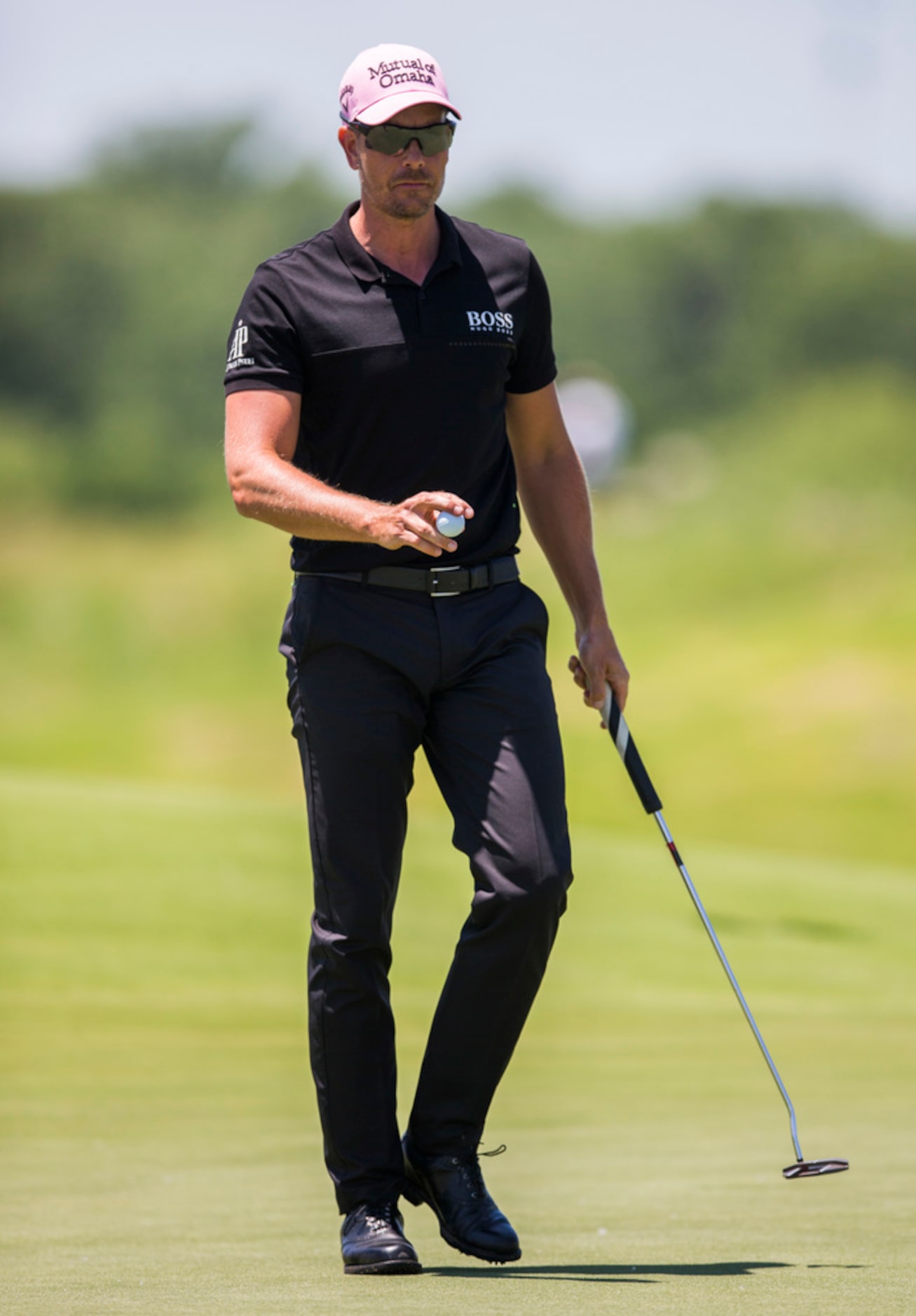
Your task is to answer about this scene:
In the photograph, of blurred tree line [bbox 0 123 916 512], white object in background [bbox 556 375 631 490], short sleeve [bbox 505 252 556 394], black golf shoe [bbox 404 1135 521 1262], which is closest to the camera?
black golf shoe [bbox 404 1135 521 1262]

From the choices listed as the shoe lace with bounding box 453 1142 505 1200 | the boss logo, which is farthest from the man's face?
the shoe lace with bounding box 453 1142 505 1200

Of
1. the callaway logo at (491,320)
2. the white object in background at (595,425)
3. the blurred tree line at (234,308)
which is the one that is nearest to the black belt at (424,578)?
the callaway logo at (491,320)

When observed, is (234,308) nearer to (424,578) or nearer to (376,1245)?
(424,578)

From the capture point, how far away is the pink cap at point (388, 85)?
10.1ft

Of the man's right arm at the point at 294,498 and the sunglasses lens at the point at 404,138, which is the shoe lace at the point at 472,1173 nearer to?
the man's right arm at the point at 294,498

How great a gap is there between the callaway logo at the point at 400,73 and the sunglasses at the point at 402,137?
67mm

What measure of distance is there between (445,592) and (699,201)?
43.4 meters

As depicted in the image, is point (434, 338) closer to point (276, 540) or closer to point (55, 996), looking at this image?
point (55, 996)

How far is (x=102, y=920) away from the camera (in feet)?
28.5

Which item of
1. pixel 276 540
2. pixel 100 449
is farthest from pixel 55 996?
pixel 100 449

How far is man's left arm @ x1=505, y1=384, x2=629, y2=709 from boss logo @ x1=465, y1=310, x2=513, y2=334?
16 centimetres

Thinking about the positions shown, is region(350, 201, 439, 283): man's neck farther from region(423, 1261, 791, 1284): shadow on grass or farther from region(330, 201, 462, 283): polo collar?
region(423, 1261, 791, 1284): shadow on grass

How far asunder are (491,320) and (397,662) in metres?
0.57

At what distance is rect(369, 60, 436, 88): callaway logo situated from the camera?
122 inches
